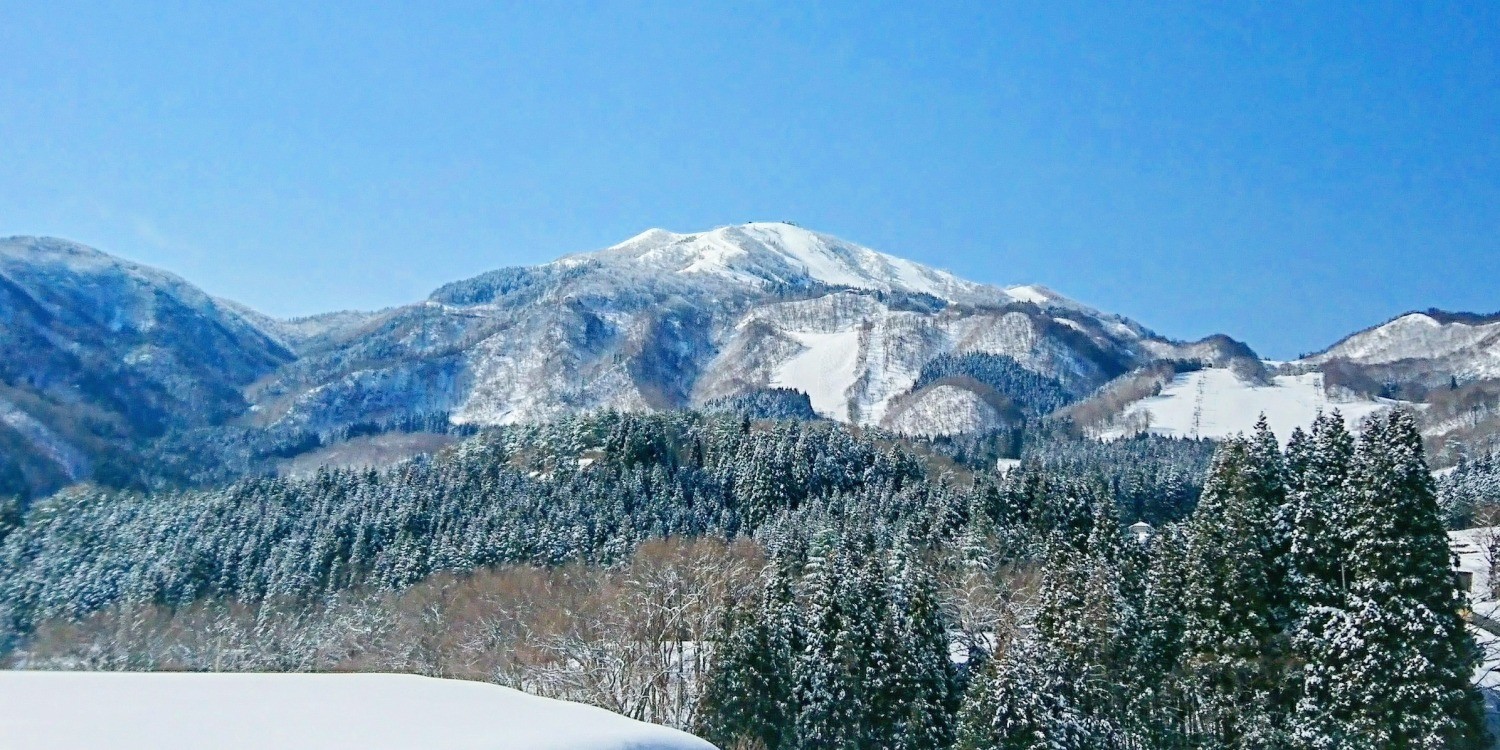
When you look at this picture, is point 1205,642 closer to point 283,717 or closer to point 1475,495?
point 283,717

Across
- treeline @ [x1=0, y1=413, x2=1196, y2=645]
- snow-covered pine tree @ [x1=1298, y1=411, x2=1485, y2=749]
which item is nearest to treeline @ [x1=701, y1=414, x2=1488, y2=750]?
snow-covered pine tree @ [x1=1298, y1=411, x2=1485, y2=749]

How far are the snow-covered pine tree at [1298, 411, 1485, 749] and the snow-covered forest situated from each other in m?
0.08

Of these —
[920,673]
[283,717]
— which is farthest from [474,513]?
[283,717]

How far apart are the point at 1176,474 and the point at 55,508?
388 feet

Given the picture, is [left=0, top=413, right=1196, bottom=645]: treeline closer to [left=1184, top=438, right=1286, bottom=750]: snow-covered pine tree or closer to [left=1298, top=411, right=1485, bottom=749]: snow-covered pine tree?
[left=1184, top=438, right=1286, bottom=750]: snow-covered pine tree

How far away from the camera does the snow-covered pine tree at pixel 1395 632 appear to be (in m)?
30.4

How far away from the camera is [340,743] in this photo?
9.17 m

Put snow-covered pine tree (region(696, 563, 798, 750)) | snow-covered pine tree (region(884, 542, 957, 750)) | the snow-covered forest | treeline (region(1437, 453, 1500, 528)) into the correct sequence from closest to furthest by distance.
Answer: the snow-covered forest
snow-covered pine tree (region(884, 542, 957, 750))
snow-covered pine tree (region(696, 563, 798, 750))
treeline (region(1437, 453, 1500, 528))

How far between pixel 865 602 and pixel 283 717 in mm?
34227

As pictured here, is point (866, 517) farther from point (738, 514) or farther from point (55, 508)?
point (55, 508)

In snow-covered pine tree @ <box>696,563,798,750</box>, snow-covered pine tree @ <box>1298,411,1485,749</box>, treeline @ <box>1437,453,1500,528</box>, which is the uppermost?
treeline @ <box>1437,453,1500,528</box>

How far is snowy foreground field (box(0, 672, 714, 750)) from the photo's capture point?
8.94 meters

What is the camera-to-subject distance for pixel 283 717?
9.97m

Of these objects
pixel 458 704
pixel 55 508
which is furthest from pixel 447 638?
pixel 55 508
